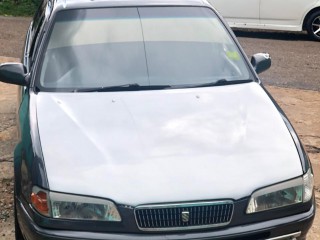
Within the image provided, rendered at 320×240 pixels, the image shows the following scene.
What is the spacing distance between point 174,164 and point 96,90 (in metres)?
1.04

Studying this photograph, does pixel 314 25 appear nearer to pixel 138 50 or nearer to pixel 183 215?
pixel 138 50

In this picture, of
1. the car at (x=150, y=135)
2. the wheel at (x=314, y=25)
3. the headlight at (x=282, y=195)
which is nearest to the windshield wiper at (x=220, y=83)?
the car at (x=150, y=135)

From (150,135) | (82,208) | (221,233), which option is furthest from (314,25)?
(82,208)

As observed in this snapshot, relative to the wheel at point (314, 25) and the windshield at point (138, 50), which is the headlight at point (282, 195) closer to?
the windshield at point (138, 50)

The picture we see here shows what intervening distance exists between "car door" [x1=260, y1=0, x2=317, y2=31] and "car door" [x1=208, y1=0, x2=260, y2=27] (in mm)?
144

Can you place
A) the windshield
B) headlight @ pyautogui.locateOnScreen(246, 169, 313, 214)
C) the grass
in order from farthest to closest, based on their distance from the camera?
the grass, the windshield, headlight @ pyautogui.locateOnScreen(246, 169, 313, 214)

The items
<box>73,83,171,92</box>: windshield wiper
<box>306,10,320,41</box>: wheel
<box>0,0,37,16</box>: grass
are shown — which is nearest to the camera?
<box>73,83,171,92</box>: windshield wiper

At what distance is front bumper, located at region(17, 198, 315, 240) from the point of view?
2.77 meters

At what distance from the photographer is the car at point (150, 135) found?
280 cm

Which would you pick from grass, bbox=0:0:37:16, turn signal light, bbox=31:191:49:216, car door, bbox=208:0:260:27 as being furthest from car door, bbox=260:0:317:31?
turn signal light, bbox=31:191:49:216

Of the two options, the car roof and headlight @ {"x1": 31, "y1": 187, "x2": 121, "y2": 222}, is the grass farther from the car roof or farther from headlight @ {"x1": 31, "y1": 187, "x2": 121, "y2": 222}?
headlight @ {"x1": 31, "y1": 187, "x2": 121, "y2": 222}

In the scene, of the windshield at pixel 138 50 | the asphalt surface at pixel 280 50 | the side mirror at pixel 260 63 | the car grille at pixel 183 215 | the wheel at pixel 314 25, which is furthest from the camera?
the wheel at pixel 314 25

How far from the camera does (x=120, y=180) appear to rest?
2828mm

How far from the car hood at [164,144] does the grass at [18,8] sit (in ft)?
37.0
